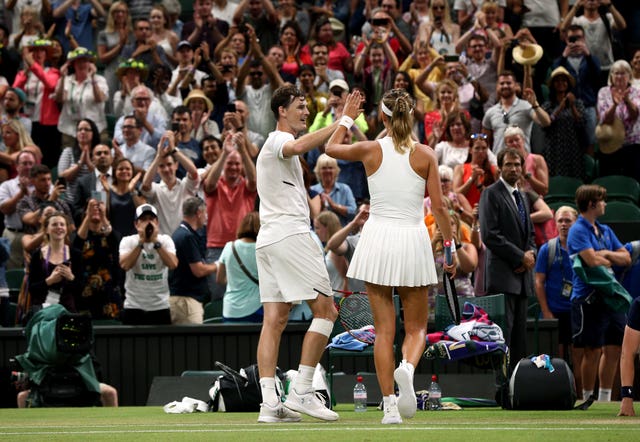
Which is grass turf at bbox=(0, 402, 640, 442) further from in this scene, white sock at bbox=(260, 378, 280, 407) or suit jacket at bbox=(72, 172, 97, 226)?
suit jacket at bbox=(72, 172, 97, 226)

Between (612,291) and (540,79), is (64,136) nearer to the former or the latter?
(540,79)

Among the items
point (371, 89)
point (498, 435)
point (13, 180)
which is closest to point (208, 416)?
point (498, 435)

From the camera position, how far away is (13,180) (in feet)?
49.6

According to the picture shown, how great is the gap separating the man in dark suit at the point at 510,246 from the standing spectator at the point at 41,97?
767cm

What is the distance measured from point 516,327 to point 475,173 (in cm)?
266

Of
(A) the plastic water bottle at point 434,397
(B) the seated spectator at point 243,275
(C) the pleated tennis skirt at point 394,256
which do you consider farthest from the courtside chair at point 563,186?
(C) the pleated tennis skirt at point 394,256

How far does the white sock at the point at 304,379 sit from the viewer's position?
8141mm

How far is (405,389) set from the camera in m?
7.69

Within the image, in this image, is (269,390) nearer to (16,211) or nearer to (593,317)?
(593,317)

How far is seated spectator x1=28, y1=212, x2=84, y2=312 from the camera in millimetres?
12672

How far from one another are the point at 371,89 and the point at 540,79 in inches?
97.6

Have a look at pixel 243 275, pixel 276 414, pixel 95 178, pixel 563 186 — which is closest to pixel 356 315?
pixel 243 275

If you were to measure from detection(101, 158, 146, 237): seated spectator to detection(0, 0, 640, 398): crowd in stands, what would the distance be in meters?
0.02

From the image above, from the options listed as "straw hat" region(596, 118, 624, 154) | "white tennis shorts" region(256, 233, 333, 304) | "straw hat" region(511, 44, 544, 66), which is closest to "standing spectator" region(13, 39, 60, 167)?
"straw hat" region(511, 44, 544, 66)
